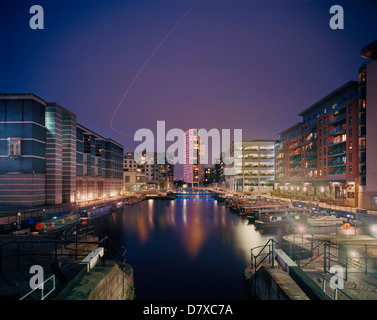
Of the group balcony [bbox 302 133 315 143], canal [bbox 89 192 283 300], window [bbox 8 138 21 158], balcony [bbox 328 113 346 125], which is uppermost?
balcony [bbox 328 113 346 125]

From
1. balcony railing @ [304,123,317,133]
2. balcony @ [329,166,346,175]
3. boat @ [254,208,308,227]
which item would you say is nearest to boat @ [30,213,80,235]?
boat @ [254,208,308,227]

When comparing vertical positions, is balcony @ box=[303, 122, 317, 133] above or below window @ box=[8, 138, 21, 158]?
above

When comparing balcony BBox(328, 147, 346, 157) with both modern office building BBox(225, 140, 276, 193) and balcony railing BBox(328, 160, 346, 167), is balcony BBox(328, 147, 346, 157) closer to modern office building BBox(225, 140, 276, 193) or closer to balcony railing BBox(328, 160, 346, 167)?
balcony railing BBox(328, 160, 346, 167)

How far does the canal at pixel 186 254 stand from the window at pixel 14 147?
17.2m

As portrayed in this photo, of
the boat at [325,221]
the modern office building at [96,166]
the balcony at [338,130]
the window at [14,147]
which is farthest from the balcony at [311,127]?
the window at [14,147]

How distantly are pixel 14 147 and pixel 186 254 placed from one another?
3086 centimetres

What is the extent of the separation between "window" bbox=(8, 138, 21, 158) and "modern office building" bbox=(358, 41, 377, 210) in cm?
5999

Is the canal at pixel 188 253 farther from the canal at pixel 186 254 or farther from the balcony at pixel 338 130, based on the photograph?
the balcony at pixel 338 130

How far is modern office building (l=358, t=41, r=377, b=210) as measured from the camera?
40.2 m

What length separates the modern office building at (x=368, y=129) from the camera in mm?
40188

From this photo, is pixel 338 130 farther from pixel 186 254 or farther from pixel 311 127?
pixel 186 254

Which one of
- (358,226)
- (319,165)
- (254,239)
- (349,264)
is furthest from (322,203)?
(349,264)

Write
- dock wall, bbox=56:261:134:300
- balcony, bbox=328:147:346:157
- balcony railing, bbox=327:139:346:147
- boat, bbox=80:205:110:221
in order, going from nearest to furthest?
dock wall, bbox=56:261:134:300 → boat, bbox=80:205:110:221 → balcony, bbox=328:147:346:157 → balcony railing, bbox=327:139:346:147

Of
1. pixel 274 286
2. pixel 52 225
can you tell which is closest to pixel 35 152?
pixel 52 225
